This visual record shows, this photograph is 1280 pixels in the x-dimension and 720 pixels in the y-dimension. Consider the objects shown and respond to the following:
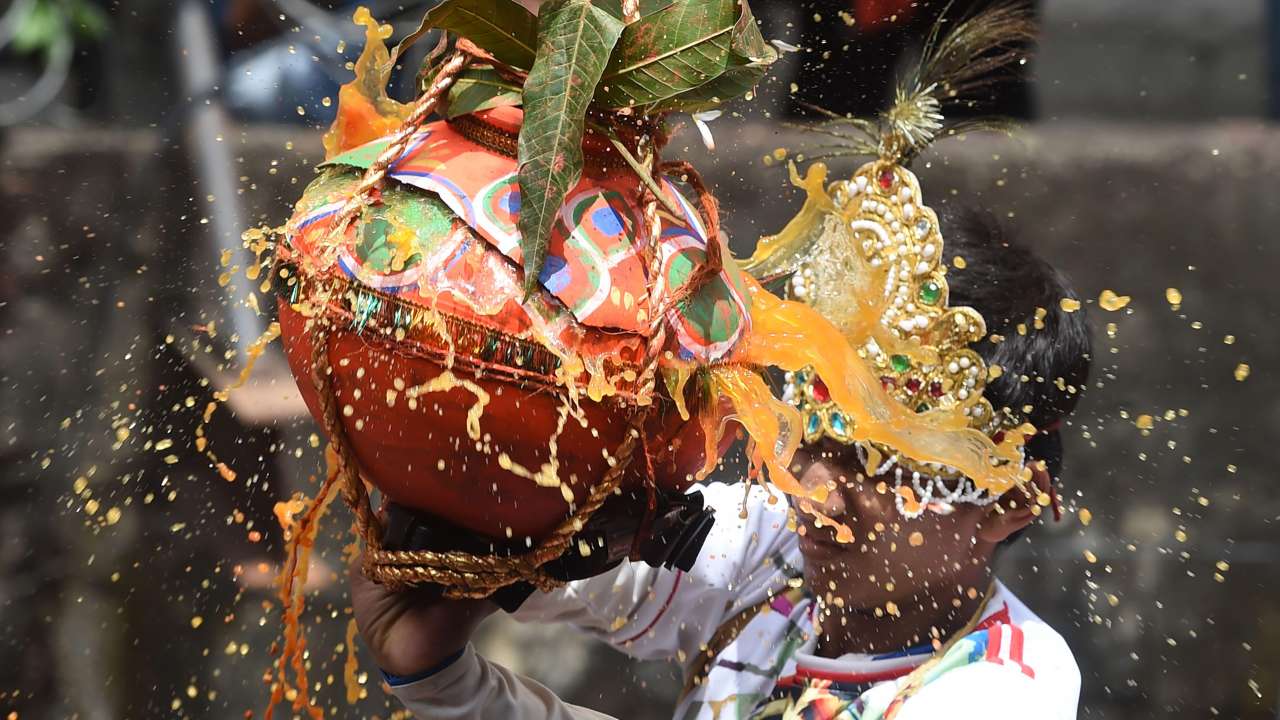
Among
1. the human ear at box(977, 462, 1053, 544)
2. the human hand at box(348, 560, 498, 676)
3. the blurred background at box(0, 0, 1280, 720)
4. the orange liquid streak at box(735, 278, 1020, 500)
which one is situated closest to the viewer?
the orange liquid streak at box(735, 278, 1020, 500)

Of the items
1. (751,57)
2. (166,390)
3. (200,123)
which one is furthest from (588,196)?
(166,390)

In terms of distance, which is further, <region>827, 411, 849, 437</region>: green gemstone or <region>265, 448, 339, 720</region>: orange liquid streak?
<region>827, 411, 849, 437</region>: green gemstone

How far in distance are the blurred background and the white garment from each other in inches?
26.7

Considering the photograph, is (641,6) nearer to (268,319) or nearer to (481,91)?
(481,91)

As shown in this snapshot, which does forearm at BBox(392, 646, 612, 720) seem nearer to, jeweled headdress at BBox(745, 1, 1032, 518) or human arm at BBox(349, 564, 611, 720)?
human arm at BBox(349, 564, 611, 720)

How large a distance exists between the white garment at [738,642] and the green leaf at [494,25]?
3.76 feet

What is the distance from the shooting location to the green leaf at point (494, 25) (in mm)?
1290

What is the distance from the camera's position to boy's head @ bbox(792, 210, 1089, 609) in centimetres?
214

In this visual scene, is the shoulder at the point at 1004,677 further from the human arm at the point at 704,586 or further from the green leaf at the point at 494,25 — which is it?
the green leaf at the point at 494,25

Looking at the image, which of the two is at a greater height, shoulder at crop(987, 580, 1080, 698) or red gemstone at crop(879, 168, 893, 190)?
red gemstone at crop(879, 168, 893, 190)

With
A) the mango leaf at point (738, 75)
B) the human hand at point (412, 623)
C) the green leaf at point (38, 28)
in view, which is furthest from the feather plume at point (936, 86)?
the green leaf at point (38, 28)

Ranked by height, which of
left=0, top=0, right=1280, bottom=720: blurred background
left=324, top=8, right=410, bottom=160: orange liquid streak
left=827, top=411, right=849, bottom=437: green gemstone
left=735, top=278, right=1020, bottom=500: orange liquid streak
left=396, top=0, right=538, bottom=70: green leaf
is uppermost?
left=396, top=0, right=538, bottom=70: green leaf

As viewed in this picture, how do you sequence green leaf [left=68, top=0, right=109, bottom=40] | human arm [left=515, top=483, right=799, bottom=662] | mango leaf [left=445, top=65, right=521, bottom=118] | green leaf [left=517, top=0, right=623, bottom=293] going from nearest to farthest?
green leaf [left=517, top=0, right=623, bottom=293] < mango leaf [left=445, top=65, right=521, bottom=118] < human arm [left=515, top=483, right=799, bottom=662] < green leaf [left=68, top=0, right=109, bottom=40]

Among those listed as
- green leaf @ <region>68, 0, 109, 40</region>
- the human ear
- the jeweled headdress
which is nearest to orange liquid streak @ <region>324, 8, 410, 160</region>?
the jeweled headdress
